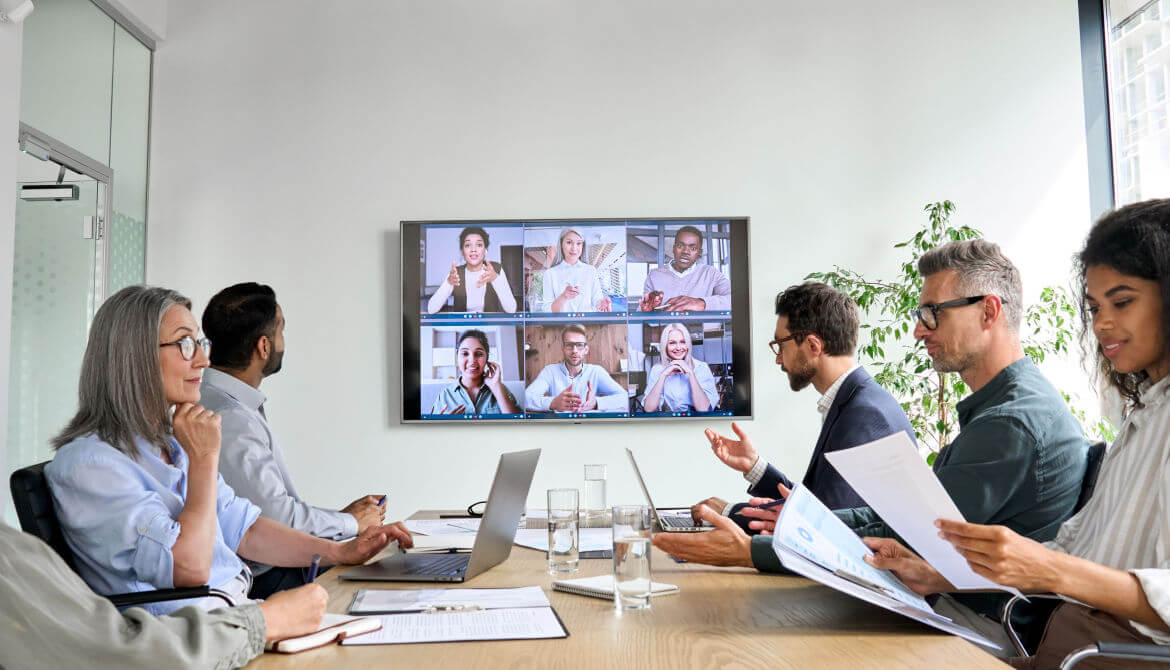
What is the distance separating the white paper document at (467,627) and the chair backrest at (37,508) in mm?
646

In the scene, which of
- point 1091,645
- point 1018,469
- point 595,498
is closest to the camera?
point 1091,645

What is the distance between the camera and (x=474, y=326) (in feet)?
14.3

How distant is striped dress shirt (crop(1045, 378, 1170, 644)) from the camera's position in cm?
141

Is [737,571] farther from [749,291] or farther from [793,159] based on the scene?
[793,159]

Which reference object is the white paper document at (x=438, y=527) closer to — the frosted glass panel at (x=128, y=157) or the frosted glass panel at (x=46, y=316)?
the frosted glass panel at (x=46, y=316)

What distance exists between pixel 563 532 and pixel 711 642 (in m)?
0.61

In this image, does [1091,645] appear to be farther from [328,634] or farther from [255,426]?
[255,426]

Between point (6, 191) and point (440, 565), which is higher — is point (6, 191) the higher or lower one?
the higher one

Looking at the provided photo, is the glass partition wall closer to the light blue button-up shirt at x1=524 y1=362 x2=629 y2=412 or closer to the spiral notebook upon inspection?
the light blue button-up shirt at x1=524 y1=362 x2=629 y2=412

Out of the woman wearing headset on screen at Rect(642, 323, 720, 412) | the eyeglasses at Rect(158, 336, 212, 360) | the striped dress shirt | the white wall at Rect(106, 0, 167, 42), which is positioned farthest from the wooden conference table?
the white wall at Rect(106, 0, 167, 42)

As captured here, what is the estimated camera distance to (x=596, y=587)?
1.60m

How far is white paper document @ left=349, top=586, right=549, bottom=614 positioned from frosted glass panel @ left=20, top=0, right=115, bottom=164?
3.12 metres

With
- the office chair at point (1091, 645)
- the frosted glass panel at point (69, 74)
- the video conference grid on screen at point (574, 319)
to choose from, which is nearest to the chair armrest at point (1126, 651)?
the office chair at point (1091, 645)

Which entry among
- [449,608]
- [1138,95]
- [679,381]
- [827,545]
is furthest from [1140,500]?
[1138,95]
